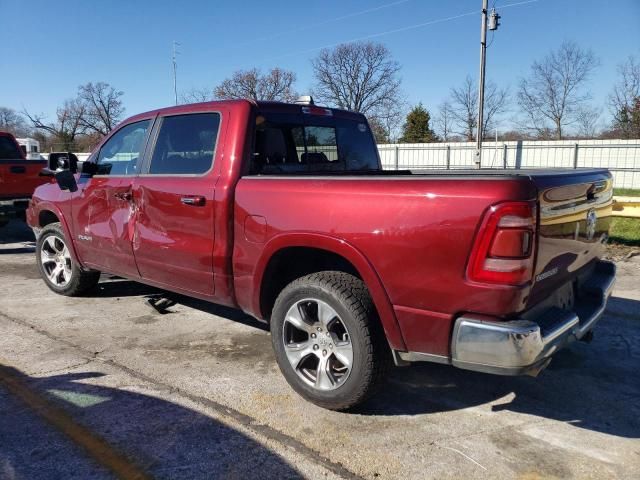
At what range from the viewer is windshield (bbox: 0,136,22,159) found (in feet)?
36.0

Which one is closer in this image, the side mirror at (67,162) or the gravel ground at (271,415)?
the gravel ground at (271,415)

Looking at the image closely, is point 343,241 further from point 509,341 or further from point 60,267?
point 60,267

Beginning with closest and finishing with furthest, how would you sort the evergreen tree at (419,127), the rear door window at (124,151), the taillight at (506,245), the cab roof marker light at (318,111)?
1. the taillight at (506,245)
2. the cab roof marker light at (318,111)
3. the rear door window at (124,151)
4. the evergreen tree at (419,127)

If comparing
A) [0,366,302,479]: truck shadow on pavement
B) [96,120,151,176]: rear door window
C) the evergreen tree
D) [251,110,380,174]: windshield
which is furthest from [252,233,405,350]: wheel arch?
the evergreen tree

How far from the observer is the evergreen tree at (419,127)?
47688 millimetres

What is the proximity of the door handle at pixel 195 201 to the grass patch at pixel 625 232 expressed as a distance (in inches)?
274

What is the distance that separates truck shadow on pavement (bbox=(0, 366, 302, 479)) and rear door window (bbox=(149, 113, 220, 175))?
1677 mm

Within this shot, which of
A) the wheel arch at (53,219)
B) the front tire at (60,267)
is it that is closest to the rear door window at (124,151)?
the wheel arch at (53,219)

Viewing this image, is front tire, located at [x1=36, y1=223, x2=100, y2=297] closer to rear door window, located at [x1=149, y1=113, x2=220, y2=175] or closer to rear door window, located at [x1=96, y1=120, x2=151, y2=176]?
rear door window, located at [x1=96, y1=120, x2=151, y2=176]

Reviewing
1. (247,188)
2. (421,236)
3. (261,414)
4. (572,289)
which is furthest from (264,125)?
(572,289)

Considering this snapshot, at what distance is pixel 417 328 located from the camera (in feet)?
9.13

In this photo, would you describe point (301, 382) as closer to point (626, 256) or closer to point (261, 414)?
point (261, 414)

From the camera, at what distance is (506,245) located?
8.05 ft

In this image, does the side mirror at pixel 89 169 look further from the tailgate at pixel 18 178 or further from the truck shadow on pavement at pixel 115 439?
the tailgate at pixel 18 178
